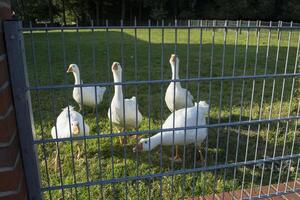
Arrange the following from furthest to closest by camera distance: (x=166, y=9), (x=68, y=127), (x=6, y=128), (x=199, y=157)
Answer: (x=166, y=9) → (x=199, y=157) → (x=68, y=127) → (x=6, y=128)

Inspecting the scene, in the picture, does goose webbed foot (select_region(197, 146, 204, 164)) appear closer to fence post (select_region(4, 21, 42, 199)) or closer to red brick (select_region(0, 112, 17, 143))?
fence post (select_region(4, 21, 42, 199))

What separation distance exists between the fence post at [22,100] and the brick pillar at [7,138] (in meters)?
0.03

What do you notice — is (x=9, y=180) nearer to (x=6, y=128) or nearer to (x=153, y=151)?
(x=6, y=128)

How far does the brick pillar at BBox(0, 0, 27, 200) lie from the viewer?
4.70 ft

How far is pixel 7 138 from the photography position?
1.46 metres

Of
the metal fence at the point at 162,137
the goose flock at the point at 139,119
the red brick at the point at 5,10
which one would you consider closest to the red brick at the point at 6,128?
the metal fence at the point at 162,137

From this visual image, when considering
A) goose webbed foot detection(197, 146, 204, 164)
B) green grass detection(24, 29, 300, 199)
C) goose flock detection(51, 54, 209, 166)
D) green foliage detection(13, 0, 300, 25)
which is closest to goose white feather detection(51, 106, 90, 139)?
goose flock detection(51, 54, 209, 166)

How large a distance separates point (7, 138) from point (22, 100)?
231 mm

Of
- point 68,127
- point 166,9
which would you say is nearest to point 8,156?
point 68,127

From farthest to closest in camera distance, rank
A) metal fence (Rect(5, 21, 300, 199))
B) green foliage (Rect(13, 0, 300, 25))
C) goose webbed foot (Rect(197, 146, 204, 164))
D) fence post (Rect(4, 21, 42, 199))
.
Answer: green foliage (Rect(13, 0, 300, 25)), goose webbed foot (Rect(197, 146, 204, 164)), metal fence (Rect(5, 21, 300, 199)), fence post (Rect(4, 21, 42, 199))

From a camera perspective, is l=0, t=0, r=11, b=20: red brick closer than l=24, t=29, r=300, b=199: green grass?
Yes

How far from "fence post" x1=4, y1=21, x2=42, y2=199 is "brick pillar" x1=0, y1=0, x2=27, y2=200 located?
0.10 ft

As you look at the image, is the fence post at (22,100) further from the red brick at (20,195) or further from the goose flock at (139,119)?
the goose flock at (139,119)

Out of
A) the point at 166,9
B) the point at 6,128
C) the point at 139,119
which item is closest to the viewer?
the point at 6,128
